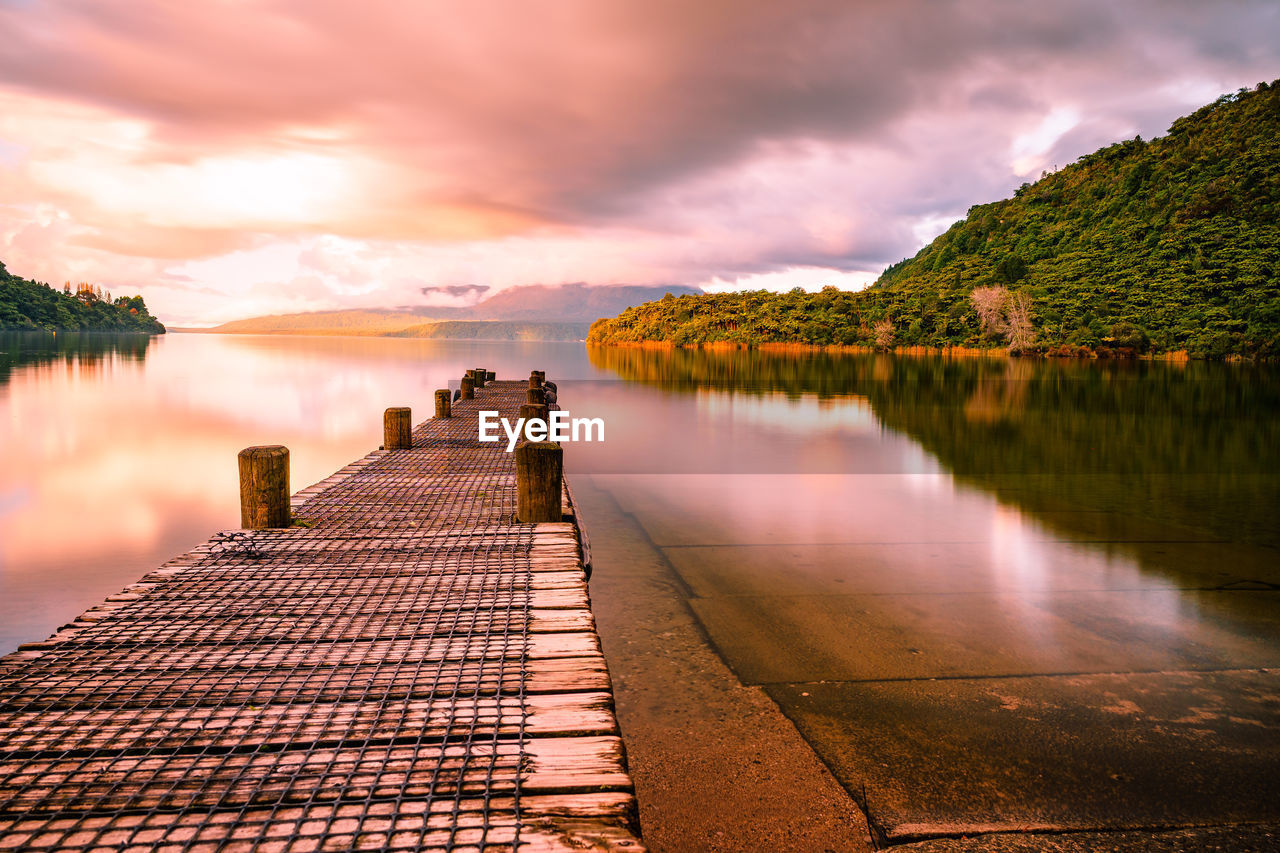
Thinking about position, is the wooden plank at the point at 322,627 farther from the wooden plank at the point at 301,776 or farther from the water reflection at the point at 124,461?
the water reflection at the point at 124,461

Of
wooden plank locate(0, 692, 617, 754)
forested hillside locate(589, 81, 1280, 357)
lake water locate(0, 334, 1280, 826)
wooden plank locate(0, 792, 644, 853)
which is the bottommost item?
lake water locate(0, 334, 1280, 826)

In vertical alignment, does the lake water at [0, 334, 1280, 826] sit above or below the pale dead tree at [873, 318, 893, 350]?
below

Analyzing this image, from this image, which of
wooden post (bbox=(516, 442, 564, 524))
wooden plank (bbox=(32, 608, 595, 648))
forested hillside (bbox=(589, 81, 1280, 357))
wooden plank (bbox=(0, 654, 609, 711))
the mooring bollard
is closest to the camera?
wooden plank (bbox=(0, 654, 609, 711))

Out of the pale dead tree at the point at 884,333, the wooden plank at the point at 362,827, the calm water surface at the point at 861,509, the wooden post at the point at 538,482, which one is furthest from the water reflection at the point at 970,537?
the pale dead tree at the point at 884,333

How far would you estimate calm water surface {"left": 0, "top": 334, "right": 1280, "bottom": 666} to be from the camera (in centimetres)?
771

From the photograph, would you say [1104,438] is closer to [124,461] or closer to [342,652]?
[342,652]

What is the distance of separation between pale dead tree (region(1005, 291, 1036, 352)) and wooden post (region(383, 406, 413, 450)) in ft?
278

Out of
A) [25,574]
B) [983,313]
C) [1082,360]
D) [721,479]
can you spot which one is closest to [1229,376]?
[1082,360]

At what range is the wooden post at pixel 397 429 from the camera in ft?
44.5

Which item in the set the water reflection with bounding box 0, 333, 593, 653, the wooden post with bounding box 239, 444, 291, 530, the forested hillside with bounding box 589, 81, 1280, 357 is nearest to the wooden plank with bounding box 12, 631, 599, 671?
the wooden post with bounding box 239, 444, 291, 530

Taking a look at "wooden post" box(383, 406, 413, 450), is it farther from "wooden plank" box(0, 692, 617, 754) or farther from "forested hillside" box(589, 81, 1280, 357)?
"forested hillside" box(589, 81, 1280, 357)

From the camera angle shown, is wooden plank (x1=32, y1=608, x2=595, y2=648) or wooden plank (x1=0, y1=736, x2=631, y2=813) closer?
wooden plank (x1=0, y1=736, x2=631, y2=813)

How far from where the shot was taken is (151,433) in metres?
25.7

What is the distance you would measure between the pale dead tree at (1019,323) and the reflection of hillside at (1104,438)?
3346cm
